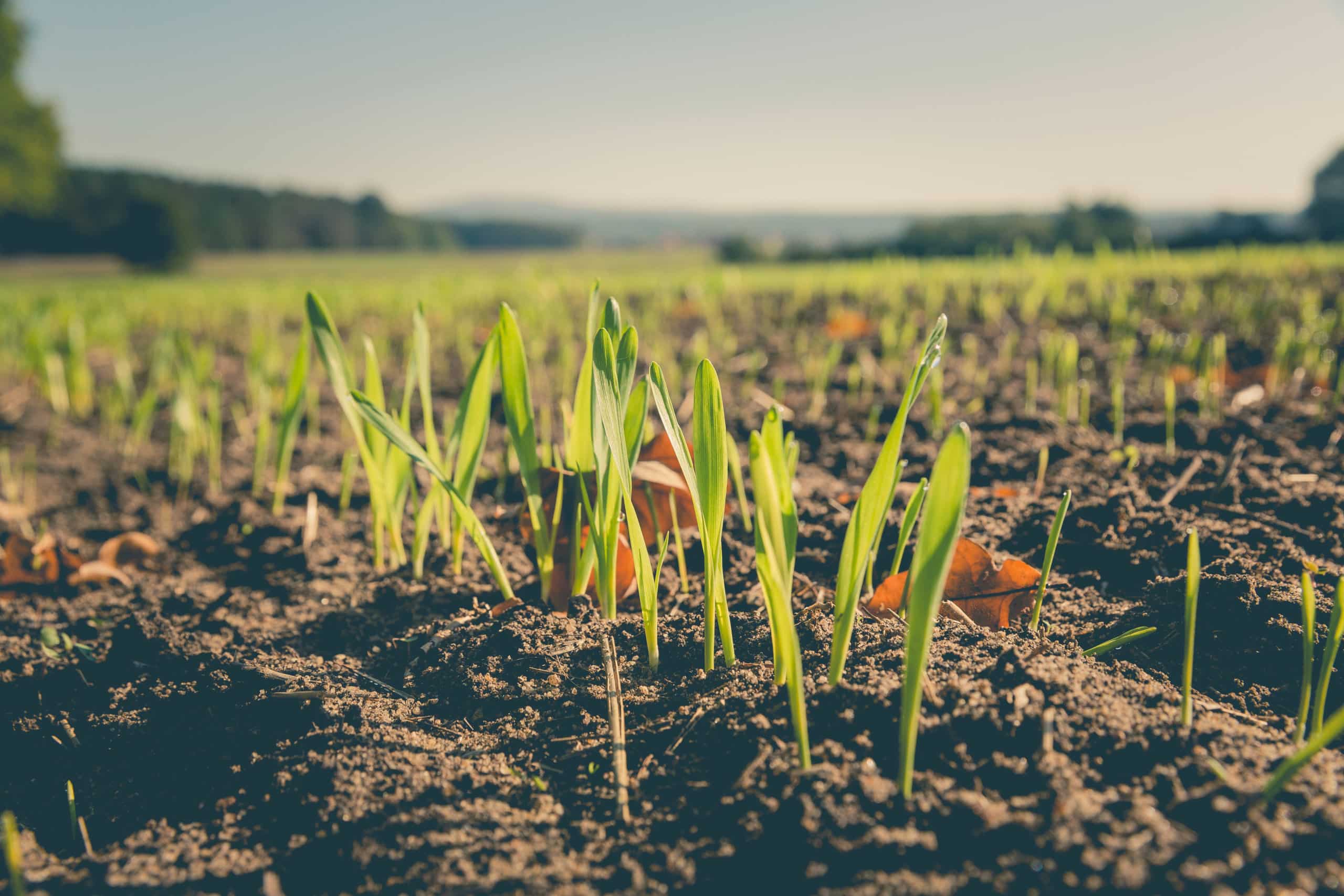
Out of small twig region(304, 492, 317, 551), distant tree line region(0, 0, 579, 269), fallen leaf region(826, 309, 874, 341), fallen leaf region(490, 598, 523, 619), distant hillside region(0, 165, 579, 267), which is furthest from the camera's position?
distant hillside region(0, 165, 579, 267)

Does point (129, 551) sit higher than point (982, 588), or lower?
lower

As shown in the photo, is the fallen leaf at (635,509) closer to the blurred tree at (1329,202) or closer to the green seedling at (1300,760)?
the green seedling at (1300,760)

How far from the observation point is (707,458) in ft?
2.80

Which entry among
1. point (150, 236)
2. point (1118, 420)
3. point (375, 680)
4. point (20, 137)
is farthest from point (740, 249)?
point (150, 236)

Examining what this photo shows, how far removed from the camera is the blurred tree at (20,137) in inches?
960

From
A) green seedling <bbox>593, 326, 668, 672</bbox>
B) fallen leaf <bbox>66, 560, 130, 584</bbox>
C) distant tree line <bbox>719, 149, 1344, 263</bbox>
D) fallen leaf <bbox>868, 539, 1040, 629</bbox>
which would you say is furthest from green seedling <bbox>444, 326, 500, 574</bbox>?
distant tree line <bbox>719, 149, 1344, 263</bbox>

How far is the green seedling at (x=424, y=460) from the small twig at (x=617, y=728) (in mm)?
189

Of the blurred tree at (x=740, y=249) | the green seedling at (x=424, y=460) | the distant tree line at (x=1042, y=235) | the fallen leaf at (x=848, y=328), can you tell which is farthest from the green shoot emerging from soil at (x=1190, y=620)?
the blurred tree at (x=740, y=249)

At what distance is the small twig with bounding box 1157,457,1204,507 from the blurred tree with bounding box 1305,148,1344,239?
1256cm

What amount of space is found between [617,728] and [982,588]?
527 mm

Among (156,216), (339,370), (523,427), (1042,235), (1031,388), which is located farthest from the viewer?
(156,216)

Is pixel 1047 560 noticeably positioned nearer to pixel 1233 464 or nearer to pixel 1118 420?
pixel 1233 464

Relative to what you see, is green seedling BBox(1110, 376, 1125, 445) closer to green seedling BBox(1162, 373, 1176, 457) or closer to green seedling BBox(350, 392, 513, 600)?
green seedling BBox(1162, 373, 1176, 457)

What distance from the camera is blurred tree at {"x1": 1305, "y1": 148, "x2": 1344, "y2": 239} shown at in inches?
526
